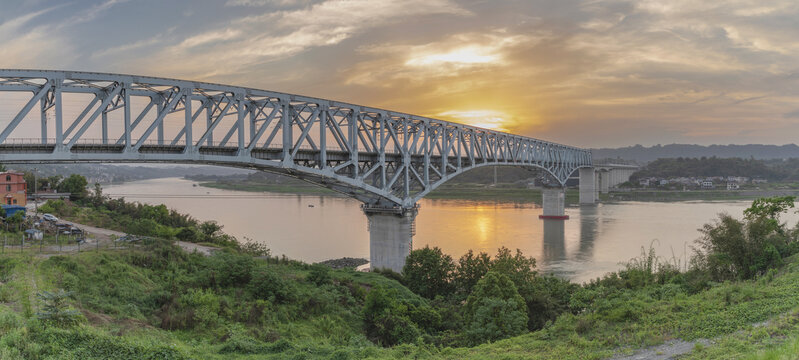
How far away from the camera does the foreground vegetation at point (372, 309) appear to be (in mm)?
10016

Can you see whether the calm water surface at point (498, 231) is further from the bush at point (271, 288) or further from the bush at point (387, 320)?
the bush at point (271, 288)

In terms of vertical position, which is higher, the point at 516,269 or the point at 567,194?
the point at 516,269

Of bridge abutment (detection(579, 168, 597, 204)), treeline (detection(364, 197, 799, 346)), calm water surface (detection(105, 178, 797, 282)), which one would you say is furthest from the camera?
bridge abutment (detection(579, 168, 597, 204))

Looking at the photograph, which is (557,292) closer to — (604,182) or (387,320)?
(387,320)

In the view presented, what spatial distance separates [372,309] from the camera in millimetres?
17703

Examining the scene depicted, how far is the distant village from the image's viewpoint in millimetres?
118500

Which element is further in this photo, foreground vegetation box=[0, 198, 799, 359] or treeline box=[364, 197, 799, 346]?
treeline box=[364, 197, 799, 346]

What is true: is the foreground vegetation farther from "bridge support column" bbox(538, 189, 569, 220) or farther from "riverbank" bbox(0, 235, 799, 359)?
"bridge support column" bbox(538, 189, 569, 220)

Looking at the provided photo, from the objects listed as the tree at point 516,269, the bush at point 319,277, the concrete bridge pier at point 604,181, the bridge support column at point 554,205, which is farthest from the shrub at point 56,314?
the concrete bridge pier at point 604,181

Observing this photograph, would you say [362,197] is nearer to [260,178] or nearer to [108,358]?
[108,358]

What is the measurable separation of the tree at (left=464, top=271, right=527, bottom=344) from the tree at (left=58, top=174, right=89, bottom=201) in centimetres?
3932

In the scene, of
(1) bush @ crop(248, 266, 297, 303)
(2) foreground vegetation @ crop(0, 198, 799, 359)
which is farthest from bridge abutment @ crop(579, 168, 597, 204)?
(1) bush @ crop(248, 266, 297, 303)

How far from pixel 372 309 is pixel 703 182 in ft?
420

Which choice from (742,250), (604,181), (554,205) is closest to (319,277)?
(742,250)
